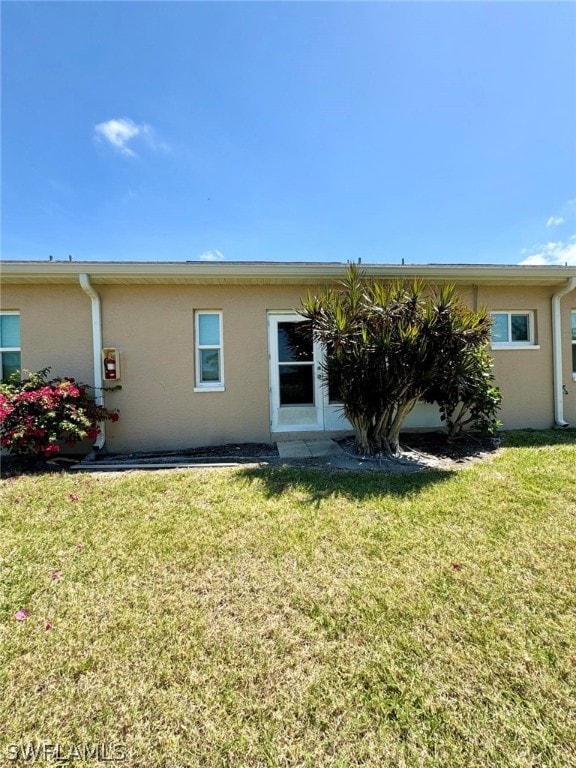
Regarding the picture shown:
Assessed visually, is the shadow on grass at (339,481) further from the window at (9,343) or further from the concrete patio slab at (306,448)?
the window at (9,343)

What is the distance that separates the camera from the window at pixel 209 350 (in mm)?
6555

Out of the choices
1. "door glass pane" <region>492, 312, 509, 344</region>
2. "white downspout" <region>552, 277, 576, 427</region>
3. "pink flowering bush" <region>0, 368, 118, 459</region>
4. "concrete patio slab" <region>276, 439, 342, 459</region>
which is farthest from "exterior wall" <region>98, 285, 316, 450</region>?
"white downspout" <region>552, 277, 576, 427</region>

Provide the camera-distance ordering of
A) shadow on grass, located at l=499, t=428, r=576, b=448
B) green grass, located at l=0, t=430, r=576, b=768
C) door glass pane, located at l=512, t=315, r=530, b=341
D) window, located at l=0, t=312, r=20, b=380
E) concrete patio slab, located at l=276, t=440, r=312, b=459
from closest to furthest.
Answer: green grass, located at l=0, t=430, r=576, b=768 < concrete patio slab, located at l=276, t=440, r=312, b=459 < shadow on grass, located at l=499, t=428, r=576, b=448 < window, located at l=0, t=312, r=20, b=380 < door glass pane, located at l=512, t=315, r=530, b=341

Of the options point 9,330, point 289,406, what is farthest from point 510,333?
point 9,330

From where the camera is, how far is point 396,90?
7199 millimetres

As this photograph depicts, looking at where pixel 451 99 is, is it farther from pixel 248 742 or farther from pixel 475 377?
pixel 248 742

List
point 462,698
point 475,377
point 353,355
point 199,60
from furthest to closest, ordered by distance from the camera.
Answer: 1. point 199,60
2. point 475,377
3. point 353,355
4. point 462,698

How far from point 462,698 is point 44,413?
19.5 ft

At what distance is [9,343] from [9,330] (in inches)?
9.8

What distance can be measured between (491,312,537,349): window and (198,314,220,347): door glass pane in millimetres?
5976

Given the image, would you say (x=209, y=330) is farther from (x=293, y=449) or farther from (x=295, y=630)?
(x=295, y=630)

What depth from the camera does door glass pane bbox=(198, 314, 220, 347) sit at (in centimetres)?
657

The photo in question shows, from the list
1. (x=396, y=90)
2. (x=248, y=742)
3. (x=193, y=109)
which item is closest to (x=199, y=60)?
(x=193, y=109)

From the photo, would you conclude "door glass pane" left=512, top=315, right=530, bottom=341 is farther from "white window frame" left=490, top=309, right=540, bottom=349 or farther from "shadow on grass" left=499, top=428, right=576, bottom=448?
"shadow on grass" left=499, top=428, right=576, bottom=448
